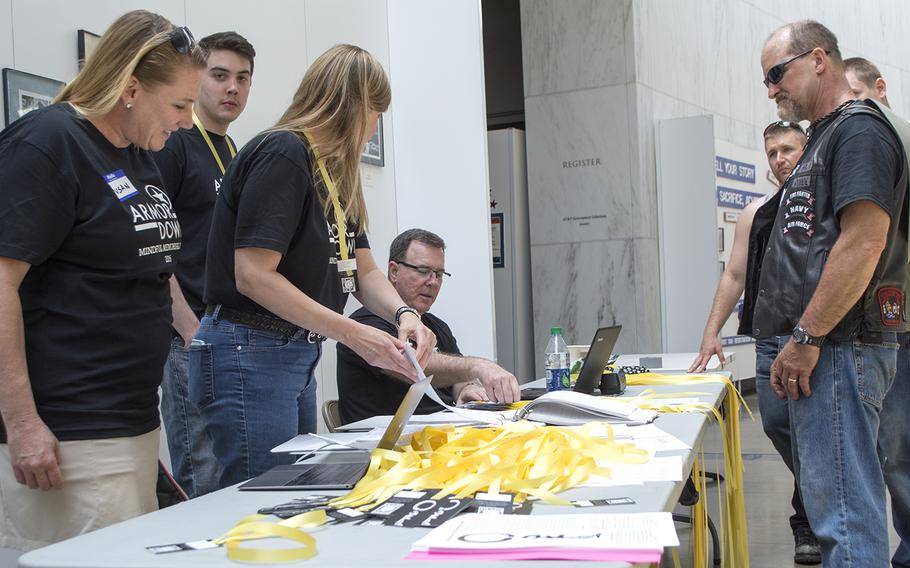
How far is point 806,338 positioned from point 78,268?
5.41ft

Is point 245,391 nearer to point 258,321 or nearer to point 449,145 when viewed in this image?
point 258,321

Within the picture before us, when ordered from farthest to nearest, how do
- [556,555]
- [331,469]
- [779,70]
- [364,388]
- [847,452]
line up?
[364,388]
[779,70]
[847,452]
[331,469]
[556,555]

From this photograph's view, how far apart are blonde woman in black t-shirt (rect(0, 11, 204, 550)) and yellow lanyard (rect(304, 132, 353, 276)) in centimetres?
31

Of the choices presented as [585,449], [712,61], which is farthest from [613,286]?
[585,449]

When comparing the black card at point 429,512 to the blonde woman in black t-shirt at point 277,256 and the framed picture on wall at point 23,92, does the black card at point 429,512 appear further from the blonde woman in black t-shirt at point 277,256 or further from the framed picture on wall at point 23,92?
the framed picture on wall at point 23,92

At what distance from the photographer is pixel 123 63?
1.69m

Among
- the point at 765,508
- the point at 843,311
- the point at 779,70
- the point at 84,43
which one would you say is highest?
the point at 84,43

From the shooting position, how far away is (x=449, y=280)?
4828 mm

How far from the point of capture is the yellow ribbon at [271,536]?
1030mm

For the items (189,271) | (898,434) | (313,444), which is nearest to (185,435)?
(189,271)

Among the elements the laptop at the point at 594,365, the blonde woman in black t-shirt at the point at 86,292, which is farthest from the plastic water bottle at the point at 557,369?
the blonde woman in black t-shirt at the point at 86,292

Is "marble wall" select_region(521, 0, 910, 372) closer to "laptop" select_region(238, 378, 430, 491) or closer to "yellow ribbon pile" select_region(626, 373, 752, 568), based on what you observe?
"yellow ribbon pile" select_region(626, 373, 752, 568)

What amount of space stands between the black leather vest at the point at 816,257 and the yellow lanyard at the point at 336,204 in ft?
3.69

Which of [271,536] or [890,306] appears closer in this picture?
[271,536]
